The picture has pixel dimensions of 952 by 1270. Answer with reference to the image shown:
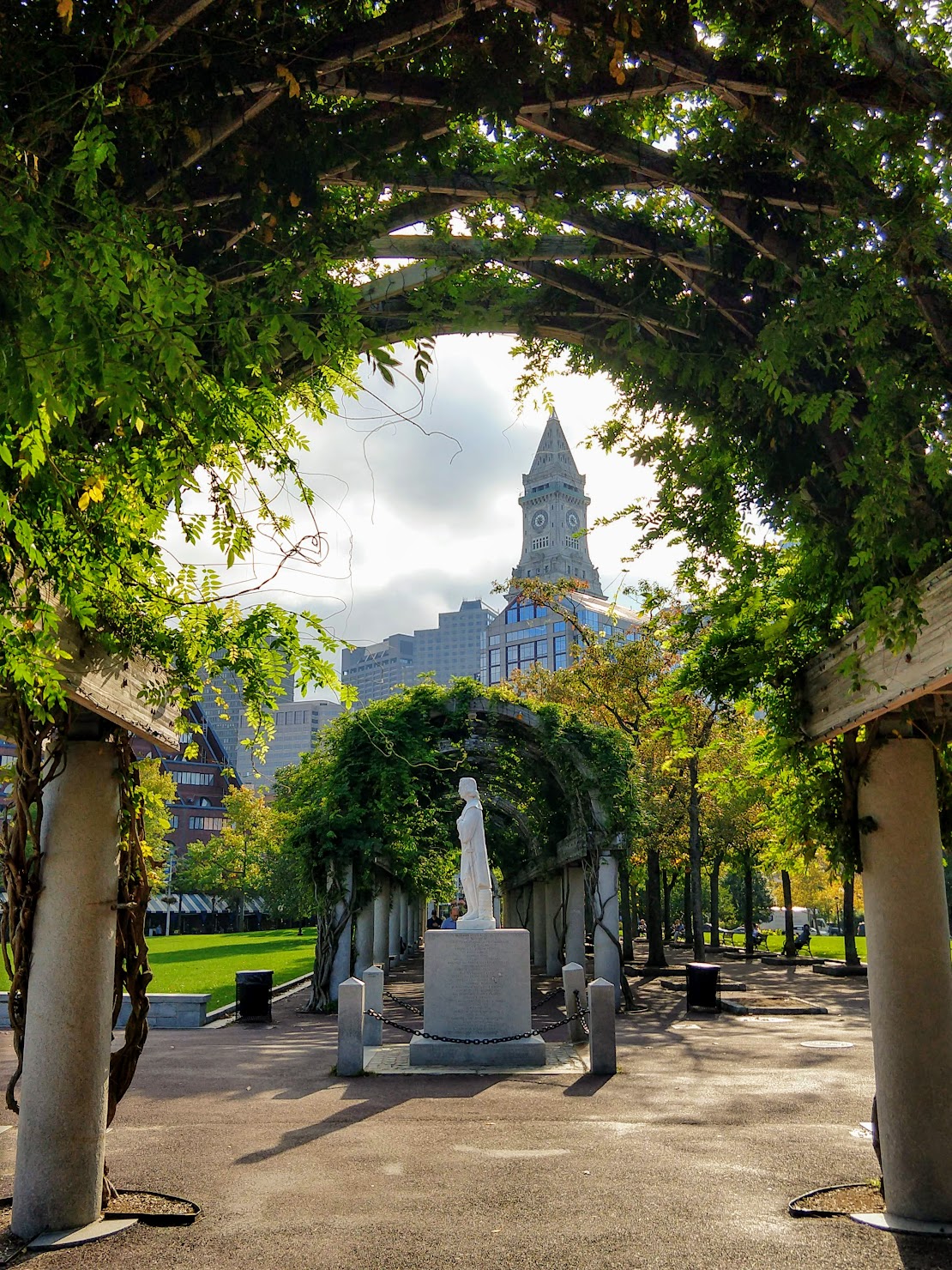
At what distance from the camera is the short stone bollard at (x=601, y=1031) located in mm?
11906

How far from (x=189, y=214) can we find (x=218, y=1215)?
19.0 feet

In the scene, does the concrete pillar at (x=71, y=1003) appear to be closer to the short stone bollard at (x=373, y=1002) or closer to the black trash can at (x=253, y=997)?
the short stone bollard at (x=373, y=1002)

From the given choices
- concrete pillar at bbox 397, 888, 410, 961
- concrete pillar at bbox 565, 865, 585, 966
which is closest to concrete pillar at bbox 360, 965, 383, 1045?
concrete pillar at bbox 565, 865, 585, 966

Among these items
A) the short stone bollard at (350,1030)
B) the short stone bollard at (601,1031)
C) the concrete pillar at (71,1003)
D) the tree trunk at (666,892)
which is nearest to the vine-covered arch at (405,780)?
the short stone bollard at (350,1030)

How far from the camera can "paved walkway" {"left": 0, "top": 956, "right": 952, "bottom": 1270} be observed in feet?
18.1

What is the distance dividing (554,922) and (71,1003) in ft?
68.9

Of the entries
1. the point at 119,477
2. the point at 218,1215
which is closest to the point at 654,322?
the point at 119,477

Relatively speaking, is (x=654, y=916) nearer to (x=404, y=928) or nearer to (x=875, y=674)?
(x=404, y=928)

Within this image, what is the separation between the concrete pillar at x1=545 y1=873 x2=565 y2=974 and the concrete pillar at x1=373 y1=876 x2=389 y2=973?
4.43 m

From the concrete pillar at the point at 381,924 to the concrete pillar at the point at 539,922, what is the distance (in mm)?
4672

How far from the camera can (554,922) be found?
25641 mm

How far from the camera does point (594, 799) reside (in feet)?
62.8

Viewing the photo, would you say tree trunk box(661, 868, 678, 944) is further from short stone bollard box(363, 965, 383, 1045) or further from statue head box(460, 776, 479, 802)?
statue head box(460, 776, 479, 802)

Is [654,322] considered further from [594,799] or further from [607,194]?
[594,799]
